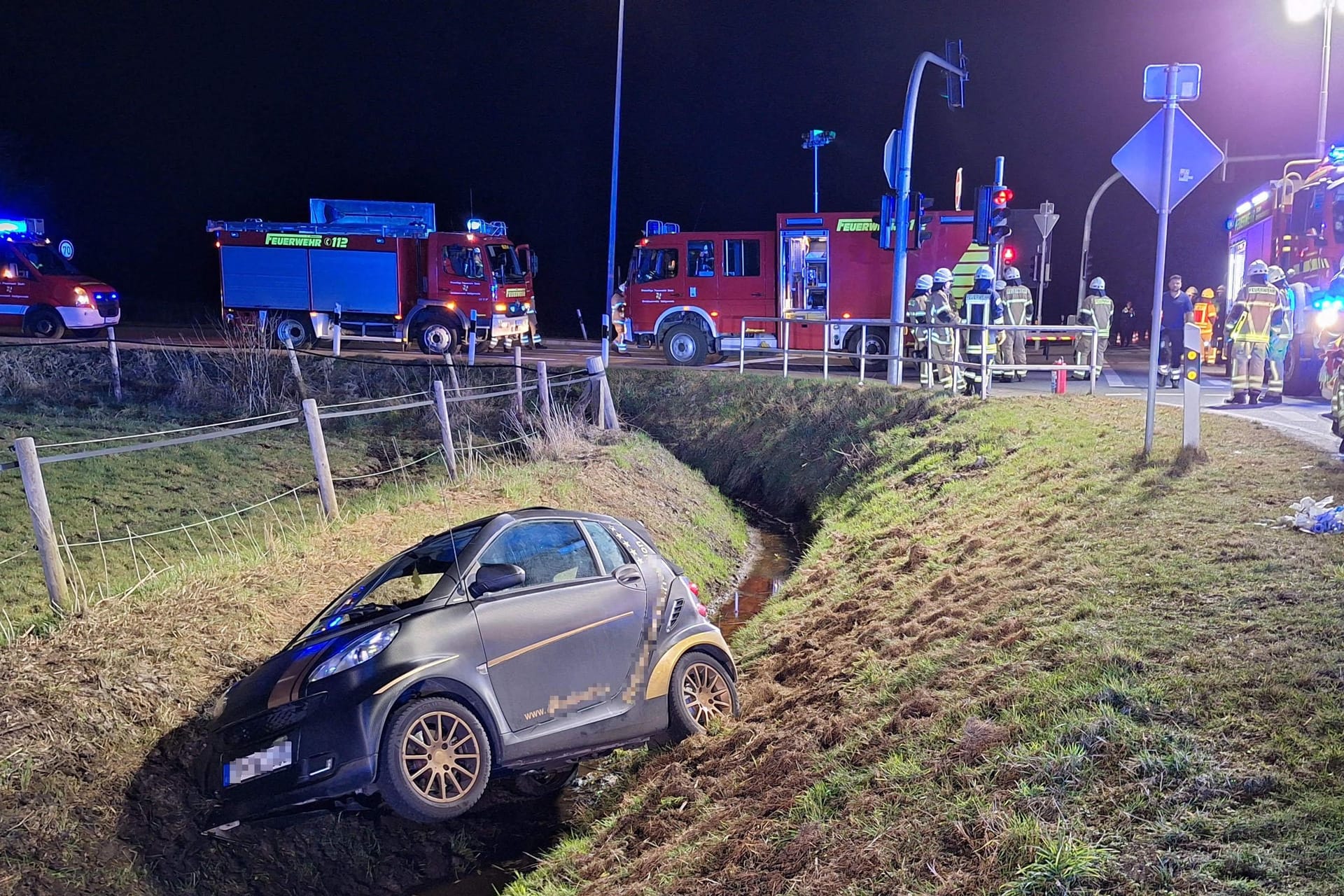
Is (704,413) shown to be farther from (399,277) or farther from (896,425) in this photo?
(399,277)

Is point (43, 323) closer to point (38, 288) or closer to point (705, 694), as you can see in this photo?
point (38, 288)

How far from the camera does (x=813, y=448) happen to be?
16328 millimetres

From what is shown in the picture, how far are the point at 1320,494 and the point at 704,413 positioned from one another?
11.9 meters

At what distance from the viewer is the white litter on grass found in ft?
22.9

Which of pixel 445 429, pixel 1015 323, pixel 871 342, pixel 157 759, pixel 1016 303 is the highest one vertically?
pixel 1016 303

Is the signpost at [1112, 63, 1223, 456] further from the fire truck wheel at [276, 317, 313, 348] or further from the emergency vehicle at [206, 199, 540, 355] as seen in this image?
the fire truck wheel at [276, 317, 313, 348]

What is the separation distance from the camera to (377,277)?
24688 mm

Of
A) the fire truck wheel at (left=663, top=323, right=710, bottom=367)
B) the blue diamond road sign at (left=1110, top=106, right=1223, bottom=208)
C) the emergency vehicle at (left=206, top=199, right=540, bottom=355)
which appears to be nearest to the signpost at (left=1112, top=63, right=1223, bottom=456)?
the blue diamond road sign at (left=1110, top=106, right=1223, bottom=208)

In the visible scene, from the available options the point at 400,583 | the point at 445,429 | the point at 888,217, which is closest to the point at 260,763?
the point at 400,583

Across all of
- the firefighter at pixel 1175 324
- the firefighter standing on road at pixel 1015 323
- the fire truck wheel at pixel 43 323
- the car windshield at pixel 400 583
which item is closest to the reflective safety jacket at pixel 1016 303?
the firefighter standing on road at pixel 1015 323

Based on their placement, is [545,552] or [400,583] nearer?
[400,583]

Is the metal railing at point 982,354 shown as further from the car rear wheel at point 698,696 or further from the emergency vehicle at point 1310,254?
the car rear wheel at point 698,696

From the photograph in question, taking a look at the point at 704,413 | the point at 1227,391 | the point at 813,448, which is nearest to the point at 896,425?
the point at 813,448

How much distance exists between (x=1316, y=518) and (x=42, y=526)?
25.8 feet
